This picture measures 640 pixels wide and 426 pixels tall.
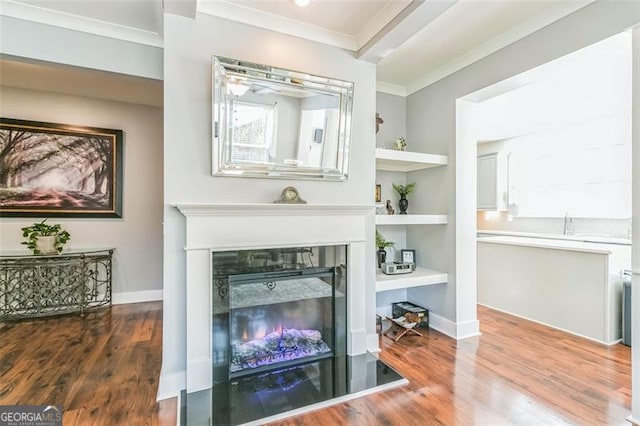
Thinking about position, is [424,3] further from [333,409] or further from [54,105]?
[54,105]

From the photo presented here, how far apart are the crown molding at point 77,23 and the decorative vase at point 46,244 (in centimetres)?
231

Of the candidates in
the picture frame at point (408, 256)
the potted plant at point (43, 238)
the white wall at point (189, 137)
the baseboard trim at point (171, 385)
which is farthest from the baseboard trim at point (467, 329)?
the potted plant at point (43, 238)

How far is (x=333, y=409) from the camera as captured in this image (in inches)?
74.8

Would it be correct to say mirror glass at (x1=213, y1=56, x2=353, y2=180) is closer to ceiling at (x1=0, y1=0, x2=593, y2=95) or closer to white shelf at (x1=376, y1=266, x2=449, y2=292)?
ceiling at (x1=0, y1=0, x2=593, y2=95)

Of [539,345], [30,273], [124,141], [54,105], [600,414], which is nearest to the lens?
[600,414]

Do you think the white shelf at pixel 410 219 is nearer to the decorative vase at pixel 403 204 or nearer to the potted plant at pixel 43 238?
the decorative vase at pixel 403 204

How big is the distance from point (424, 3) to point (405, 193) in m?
1.97

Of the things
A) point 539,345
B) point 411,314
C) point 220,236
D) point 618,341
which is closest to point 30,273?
point 220,236

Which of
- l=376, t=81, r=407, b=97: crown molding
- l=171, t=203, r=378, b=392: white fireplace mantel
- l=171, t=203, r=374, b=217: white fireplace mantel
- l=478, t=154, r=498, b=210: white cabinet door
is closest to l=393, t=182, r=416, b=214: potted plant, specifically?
l=171, t=203, r=378, b=392: white fireplace mantel

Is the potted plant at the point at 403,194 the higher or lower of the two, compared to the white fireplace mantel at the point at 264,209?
higher

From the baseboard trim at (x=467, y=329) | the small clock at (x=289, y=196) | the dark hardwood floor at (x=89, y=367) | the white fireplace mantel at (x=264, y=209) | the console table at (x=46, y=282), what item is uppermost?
the small clock at (x=289, y=196)

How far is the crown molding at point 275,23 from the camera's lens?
85.9 inches

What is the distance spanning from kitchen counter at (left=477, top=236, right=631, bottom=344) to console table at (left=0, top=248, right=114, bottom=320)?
191 inches

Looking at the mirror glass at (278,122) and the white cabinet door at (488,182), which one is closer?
the mirror glass at (278,122)
